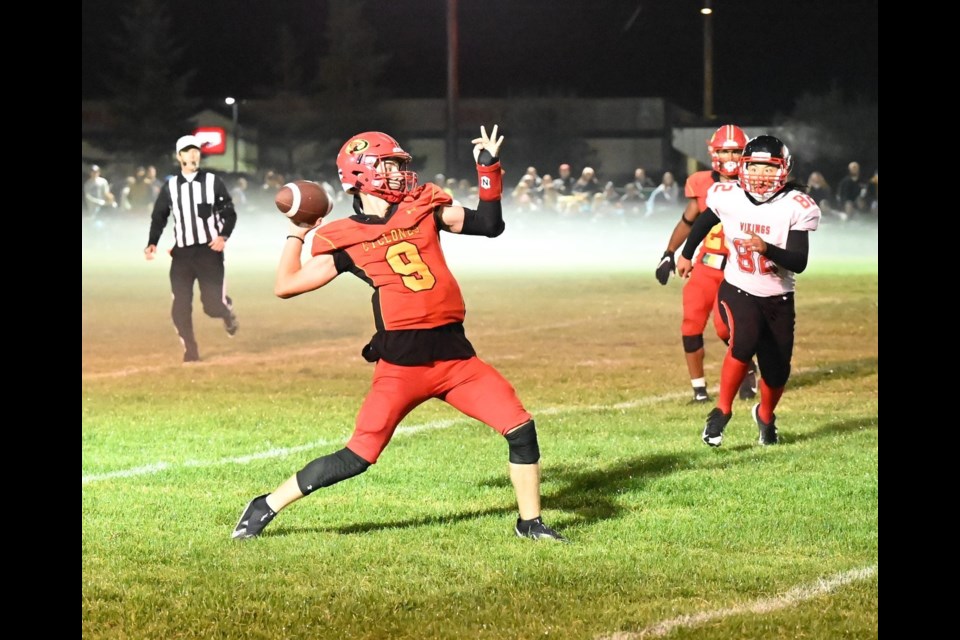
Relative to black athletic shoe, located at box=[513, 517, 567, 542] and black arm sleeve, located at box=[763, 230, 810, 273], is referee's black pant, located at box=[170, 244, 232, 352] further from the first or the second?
black athletic shoe, located at box=[513, 517, 567, 542]

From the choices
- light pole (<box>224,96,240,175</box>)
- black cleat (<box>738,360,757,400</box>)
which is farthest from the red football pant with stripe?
light pole (<box>224,96,240,175</box>)

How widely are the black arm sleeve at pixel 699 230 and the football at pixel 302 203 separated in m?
3.17

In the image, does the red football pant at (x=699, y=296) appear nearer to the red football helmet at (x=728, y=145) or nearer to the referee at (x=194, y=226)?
the red football helmet at (x=728, y=145)

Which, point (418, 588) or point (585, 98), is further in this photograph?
point (585, 98)

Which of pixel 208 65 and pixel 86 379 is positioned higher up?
pixel 208 65

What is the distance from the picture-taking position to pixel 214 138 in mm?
42438

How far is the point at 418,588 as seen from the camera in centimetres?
502

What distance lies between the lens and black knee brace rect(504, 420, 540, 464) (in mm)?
5543

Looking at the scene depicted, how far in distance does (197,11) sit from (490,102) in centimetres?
1096

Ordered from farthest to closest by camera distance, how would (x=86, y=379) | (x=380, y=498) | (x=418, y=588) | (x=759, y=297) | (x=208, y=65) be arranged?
(x=208, y=65) < (x=86, y=379) < (x=759, y=297) < (x=380, y=498) < (x=418, y=588)

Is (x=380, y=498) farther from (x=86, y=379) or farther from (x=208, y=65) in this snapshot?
(x=208, y=65)

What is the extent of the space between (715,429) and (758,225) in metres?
1.11

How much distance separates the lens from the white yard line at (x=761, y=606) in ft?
14.7
